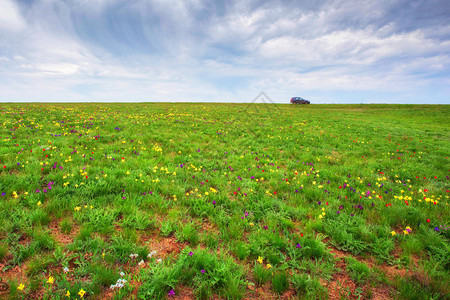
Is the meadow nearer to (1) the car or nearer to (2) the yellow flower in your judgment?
(2) the yellow flower

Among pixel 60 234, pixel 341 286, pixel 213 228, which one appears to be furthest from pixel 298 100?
pixel 60 234

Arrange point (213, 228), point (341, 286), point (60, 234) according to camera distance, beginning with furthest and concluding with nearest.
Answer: point (213, 228)
point (60, 234)
point (341, 286)

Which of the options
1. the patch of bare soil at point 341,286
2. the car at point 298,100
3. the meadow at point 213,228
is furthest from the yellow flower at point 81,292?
the car at point 298,100

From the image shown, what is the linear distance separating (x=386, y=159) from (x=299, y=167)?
471 centimetres

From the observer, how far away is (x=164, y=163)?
289 inches

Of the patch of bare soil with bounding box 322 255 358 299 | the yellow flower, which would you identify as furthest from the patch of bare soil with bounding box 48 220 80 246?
the patch of bare soil with bounding box 322 255 358 299

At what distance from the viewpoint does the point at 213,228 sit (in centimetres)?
421

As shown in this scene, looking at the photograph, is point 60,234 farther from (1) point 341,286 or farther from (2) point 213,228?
(1) point 341,286

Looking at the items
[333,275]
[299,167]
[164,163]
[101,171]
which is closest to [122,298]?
[333,275]

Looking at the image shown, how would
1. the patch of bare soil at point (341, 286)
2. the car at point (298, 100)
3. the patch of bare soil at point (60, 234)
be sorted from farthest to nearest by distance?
1. the car at point (298, 100)
2. the patch of bare soil at point (60, 234)
3. the patch of bare soil at point (341, 286)

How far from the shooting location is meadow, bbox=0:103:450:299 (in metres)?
2.84

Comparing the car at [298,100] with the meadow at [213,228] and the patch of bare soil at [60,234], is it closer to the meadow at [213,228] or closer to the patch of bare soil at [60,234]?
the meadow at [213,228]

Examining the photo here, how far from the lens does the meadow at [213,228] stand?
112 inches

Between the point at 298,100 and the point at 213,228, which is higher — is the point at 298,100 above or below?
above
